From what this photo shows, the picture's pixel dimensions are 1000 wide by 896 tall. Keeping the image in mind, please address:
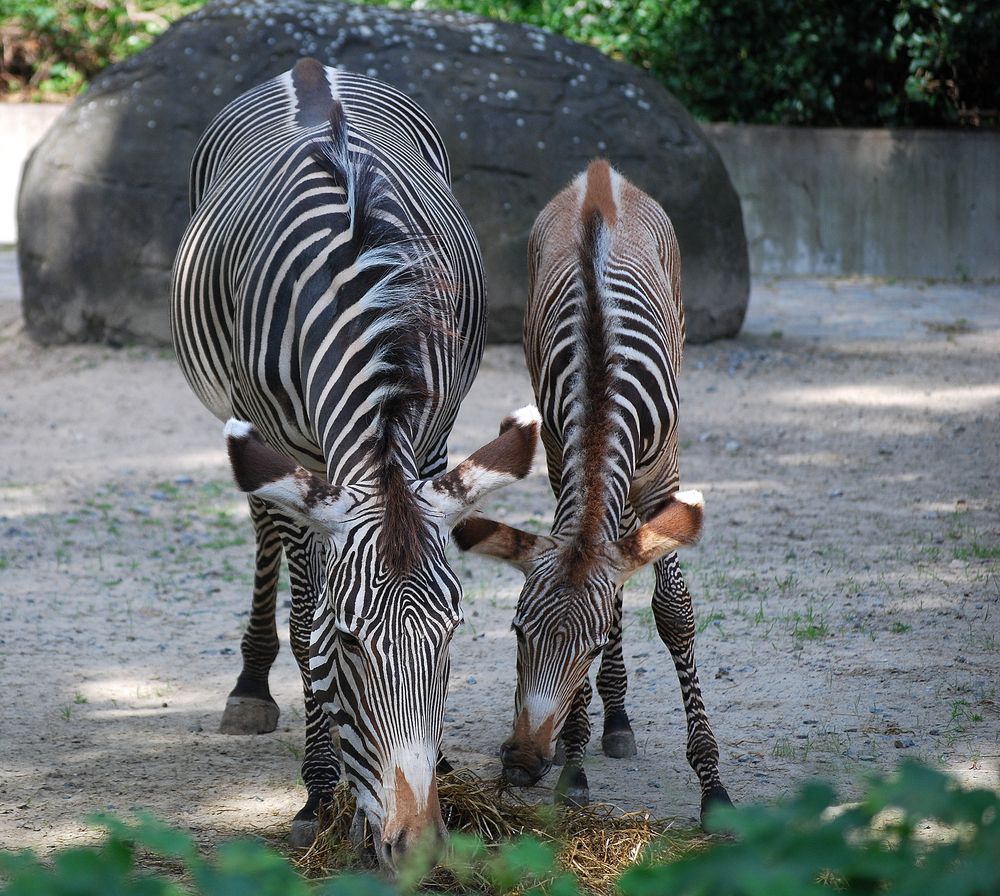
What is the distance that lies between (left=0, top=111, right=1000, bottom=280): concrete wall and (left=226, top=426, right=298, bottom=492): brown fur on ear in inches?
476

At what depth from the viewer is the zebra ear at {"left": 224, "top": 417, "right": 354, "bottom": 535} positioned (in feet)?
10.0

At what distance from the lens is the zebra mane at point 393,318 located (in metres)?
3.03

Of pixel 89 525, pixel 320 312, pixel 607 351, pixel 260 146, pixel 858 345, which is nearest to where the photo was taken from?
pixel 320 312

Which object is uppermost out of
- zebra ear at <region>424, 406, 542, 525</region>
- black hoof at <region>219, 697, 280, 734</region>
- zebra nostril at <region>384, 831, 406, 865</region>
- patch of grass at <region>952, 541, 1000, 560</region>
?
zebra ear at <region>424, 406, 542, 525</region>

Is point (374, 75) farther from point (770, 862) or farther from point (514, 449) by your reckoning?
point (770, 862)

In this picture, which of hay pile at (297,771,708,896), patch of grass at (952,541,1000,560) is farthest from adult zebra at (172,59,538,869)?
patch of grass at (952,541,1000,560)

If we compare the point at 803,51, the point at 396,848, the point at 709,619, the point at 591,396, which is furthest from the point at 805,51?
the point at 396,848

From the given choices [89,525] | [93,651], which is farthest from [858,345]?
[93,651]

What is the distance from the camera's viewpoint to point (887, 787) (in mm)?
1551

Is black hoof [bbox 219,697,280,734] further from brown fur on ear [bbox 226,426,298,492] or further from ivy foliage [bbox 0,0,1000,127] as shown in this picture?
ivy foliage [bbox 0,0,1000,127]

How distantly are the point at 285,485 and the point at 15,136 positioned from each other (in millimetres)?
15268

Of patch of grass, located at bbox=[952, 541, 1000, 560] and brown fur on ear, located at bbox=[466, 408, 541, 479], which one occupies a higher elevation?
brown fur on ear, located at bbox=[466, 408, 541, 479]

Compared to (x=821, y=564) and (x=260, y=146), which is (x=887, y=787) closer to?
(x=260, y=146)

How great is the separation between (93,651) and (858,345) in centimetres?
770
